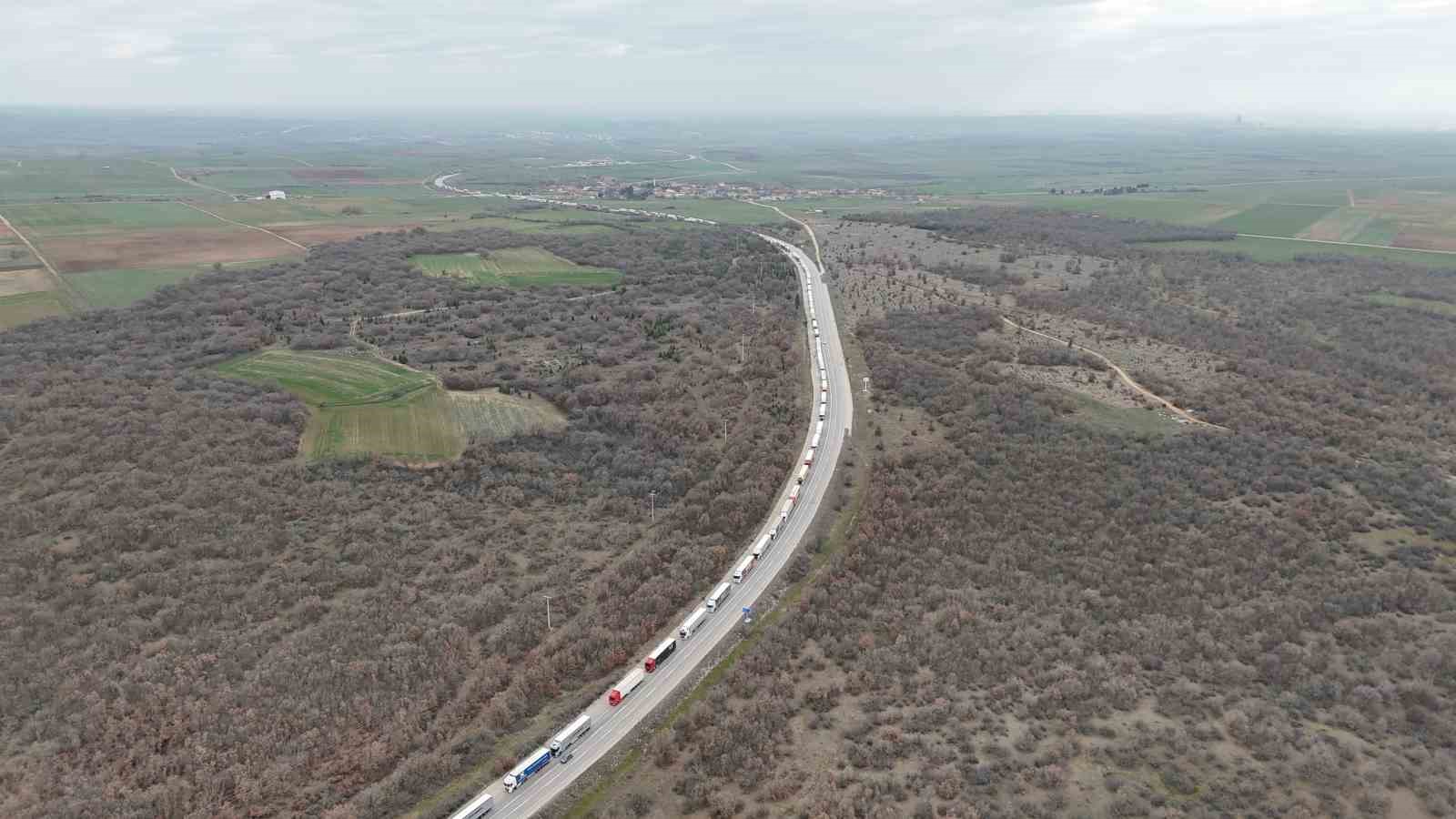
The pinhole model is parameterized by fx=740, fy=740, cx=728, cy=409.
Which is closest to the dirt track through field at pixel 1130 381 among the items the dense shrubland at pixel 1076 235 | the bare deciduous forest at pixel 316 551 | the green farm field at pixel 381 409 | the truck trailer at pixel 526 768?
the bare deciduous forest at pixel 316 551

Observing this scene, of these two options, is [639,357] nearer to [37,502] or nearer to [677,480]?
[677,480]

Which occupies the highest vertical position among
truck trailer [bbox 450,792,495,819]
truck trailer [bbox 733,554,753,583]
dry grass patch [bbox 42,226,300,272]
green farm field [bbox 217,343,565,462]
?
dry grass patch [bbox 42,226,300,272]

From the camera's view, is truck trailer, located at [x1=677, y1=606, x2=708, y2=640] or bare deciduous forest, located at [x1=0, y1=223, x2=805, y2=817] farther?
truck trailer, located at [x1=677, y1=606, x2=708, y2=640]

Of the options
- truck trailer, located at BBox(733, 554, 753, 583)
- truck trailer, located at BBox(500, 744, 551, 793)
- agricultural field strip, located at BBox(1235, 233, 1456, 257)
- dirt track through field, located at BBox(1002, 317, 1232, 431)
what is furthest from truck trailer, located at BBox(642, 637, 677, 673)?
agricultural field strip, located at BBox(1235, 233, 1456, 257)

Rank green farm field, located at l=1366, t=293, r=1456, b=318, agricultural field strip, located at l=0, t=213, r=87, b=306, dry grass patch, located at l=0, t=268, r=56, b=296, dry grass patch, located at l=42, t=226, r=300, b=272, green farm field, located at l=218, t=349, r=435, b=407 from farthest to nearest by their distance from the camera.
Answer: dry grass patch, located at l=42, t=226, r=300, b=272 < green farm field, located at l=1366, t=293, r=1456, b=318 < dry grass patch, located at l=0, t=268, r=56, b=296 < agricultural field strip, located at l=0, t=213, r=87, b=306 < green farm field, located at l=218, t=349, r=435, b=407

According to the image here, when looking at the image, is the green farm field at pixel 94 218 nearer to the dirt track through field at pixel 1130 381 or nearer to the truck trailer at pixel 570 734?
the truck trailer at pixel 570 734

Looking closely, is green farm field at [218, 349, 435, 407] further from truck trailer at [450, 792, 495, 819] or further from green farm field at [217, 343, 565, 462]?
truck trailer at [450, 792, 495, 819]

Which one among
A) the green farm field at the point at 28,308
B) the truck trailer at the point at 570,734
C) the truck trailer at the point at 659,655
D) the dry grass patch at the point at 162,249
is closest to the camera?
the truck trailer at the point at 570,734

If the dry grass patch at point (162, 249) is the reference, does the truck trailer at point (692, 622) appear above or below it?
below
